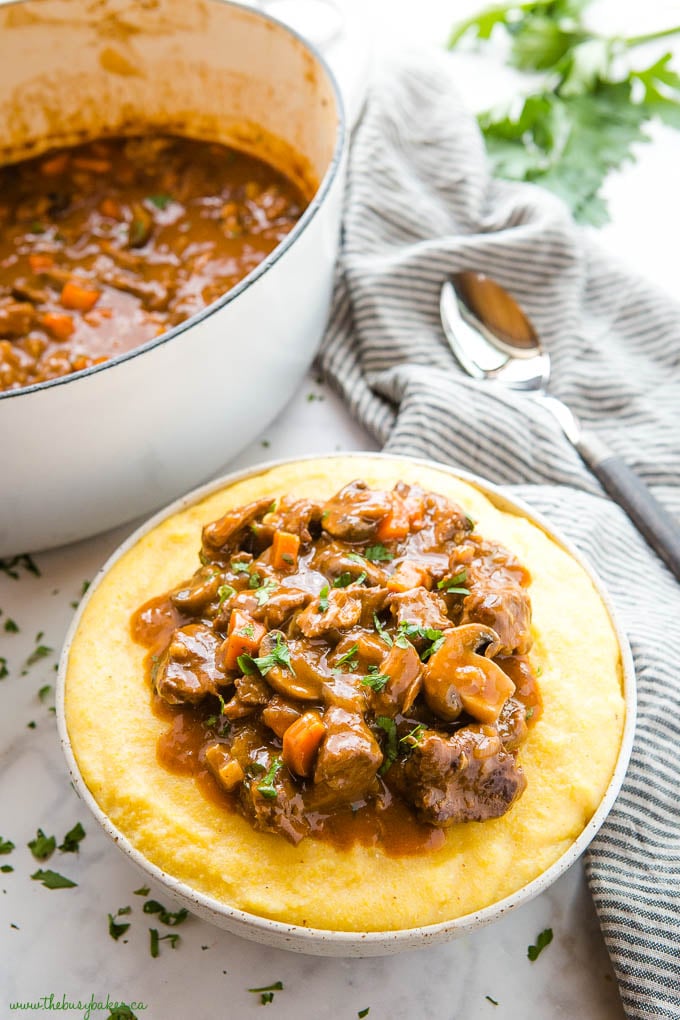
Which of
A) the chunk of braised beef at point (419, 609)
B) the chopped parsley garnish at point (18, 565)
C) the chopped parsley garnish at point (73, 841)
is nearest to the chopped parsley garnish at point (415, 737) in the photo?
the chunk of braised beef at point (419, 609)

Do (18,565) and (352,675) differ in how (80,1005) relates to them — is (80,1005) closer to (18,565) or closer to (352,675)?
(352,675)

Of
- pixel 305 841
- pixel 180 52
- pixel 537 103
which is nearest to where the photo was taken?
pixel 305 841

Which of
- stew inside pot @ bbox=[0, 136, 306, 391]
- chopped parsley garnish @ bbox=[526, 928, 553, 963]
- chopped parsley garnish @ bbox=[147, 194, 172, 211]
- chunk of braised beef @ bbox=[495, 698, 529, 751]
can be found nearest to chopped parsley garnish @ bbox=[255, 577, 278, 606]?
chunk of braised beef @ bbox=[495, 698, 529, 751]

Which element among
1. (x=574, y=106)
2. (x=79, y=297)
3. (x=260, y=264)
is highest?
(x=574, y=106)

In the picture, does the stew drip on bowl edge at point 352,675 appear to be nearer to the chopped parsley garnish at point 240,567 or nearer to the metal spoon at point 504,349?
the chopped parsley garnish at point 240,567

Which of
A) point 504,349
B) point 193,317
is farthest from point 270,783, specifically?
point 504,349

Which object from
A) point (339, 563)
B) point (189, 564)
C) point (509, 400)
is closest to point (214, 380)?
point (189, 564)

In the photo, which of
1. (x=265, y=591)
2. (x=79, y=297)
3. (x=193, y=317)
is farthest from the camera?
(x=79, y=297)

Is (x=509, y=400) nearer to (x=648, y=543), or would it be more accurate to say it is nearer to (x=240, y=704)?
(x=648, y=543)
